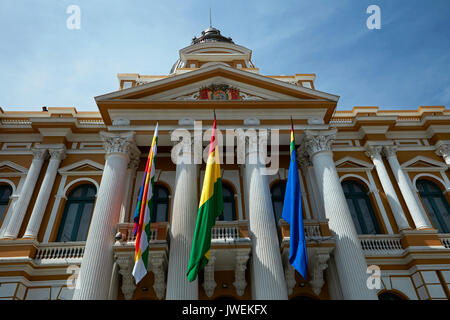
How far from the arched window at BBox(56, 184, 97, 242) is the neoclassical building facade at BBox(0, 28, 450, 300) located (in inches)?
2.2

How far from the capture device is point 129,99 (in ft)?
52.2

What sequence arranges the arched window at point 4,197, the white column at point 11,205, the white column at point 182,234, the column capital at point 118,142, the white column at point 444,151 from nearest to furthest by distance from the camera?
the white column at point 182,234, the white column at point 11,205, the column capital at point 118,142, the arched window at point 4,197, the white column at point 444,151

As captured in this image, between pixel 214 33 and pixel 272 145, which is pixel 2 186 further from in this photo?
pixel 214 33

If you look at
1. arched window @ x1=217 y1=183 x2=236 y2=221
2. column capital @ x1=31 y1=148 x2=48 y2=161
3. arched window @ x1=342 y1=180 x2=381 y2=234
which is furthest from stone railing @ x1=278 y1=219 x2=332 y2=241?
column capital @ x1=31 y1=148 x2=48 y2=161

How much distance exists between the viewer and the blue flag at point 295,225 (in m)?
10.4

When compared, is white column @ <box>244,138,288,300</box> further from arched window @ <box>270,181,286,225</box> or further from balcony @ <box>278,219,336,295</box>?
arched window @ <box>270,181,286,225</box>

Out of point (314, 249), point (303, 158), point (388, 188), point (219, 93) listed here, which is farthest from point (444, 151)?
point (219, 93)

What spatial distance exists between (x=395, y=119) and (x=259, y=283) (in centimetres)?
1195

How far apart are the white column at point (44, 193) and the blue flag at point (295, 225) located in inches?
414

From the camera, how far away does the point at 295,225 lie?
11.1 m

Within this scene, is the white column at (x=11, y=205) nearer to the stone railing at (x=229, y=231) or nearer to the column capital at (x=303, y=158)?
the stone railing at (x=229, y=231)

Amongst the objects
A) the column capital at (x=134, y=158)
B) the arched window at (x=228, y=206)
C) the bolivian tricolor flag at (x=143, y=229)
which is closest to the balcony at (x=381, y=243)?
the arched window at (x=228, y=206)

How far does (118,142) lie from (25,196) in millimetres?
4830
